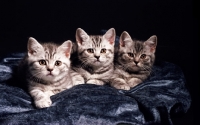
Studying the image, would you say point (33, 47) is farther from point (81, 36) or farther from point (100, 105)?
point (100, 105)

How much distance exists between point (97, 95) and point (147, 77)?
0.62 meters

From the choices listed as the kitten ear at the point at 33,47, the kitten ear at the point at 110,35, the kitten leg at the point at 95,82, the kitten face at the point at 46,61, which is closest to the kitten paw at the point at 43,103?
the kitten face at the point at 46,61

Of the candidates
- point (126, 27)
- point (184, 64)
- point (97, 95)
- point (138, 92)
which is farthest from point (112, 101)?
point (126, 27)

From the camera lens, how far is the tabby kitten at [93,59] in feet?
6.42

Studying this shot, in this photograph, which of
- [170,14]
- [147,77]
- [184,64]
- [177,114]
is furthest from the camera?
[170,14]

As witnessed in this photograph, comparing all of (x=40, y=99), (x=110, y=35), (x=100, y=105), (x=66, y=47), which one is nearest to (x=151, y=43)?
(x=110, y=35)

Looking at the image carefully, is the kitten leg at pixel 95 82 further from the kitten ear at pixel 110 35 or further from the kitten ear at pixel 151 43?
the kitten ear at pixel 151 43

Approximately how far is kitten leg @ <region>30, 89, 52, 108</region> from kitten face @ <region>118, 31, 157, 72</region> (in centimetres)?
69

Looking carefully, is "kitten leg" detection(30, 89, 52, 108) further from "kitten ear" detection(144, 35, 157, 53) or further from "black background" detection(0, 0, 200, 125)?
→ "black background" detection(0, 0, 200, 125)

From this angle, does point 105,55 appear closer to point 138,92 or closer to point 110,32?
point 110,32

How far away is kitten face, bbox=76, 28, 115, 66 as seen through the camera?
6.41ft

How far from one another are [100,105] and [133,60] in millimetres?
635

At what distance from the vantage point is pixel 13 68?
216cm

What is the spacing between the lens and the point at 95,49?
1971 millimetres
